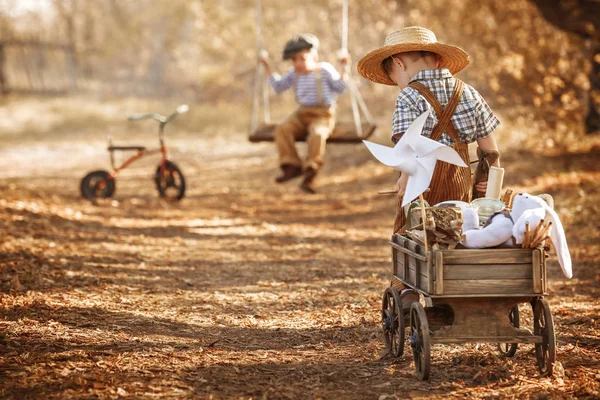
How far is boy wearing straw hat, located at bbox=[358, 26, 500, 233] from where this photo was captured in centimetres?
421

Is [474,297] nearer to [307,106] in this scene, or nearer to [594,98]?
[307,106]

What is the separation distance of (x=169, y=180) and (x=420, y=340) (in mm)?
7140

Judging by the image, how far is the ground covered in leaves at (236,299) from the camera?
3.84 meters

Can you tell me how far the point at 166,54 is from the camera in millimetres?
34562

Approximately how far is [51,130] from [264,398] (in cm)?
1787

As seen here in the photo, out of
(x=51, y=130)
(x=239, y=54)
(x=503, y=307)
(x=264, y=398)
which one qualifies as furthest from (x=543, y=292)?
(x=239, y=54)

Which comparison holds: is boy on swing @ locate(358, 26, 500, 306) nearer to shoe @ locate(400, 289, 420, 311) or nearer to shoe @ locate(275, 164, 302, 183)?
shoe @ locate(400, 289, 420, 311)

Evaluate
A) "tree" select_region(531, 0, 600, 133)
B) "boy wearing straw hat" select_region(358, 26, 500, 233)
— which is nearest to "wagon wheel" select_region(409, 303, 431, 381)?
"boy wearing straw hat" select_region(358, 26, 500, 233)

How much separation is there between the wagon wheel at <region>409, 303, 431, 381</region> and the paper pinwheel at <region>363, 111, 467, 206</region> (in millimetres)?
563

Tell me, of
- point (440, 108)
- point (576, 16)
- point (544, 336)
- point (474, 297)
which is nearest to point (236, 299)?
point (440, 108)

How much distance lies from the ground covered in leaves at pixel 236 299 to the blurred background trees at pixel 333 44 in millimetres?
1209

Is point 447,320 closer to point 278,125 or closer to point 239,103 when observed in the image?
point 278,125

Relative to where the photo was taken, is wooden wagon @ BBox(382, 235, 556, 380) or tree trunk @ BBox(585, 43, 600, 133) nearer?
wooden wagon @ BBox(382, 235, 556, 380)

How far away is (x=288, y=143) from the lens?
9672 millimetres
